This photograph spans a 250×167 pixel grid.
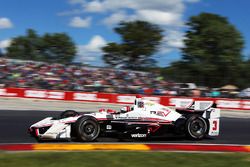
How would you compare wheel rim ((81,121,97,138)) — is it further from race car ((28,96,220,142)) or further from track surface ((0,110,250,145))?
track surface ((0,110,250,145))

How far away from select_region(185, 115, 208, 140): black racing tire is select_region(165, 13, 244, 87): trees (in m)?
11.0

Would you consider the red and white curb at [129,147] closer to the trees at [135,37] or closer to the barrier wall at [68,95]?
the barrier wall at [68,95]

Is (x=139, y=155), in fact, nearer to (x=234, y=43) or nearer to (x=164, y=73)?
(x=164, y=73)

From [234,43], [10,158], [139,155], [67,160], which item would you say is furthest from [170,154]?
[234,43]

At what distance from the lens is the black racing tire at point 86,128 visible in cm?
900

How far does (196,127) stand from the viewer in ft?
33.4

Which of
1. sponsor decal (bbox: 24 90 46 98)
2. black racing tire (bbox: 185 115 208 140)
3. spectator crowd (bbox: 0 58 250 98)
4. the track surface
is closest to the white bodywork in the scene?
black racing tire (bbox: 185 115 208 140)

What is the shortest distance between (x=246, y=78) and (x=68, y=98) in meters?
9.64

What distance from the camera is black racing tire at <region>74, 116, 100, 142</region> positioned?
900cm

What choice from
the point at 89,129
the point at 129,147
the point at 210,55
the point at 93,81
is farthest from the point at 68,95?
the point at 210,55

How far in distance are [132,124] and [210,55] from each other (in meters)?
29.1

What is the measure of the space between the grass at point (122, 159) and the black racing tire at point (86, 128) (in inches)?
65.8

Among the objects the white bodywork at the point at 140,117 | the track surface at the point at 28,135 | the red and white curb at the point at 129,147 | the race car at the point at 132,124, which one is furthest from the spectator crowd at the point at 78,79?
the red and white curb at the point at 129,147

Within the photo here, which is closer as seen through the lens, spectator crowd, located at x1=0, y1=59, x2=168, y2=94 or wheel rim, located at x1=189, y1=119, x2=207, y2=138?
wheel rim, located at x1=189, y1=119, x2=207, y2=138
